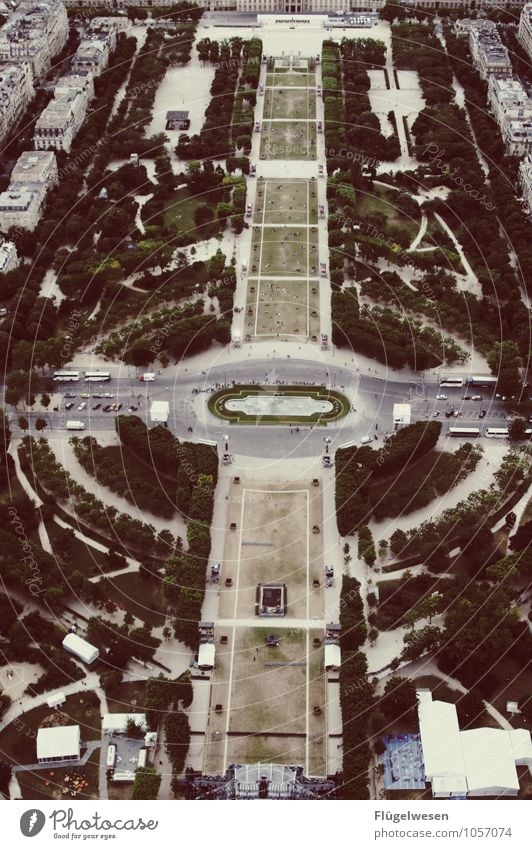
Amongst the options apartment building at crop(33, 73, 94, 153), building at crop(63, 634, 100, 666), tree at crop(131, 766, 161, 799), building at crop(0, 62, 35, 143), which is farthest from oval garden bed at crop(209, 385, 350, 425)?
building at crop(0, 62, 35, 143)

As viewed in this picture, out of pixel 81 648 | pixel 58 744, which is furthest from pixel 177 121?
pixel 58 744

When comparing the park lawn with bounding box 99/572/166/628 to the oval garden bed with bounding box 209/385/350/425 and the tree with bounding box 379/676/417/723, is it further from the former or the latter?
Result: the oval garden bed with bounding box 209/385/350/425

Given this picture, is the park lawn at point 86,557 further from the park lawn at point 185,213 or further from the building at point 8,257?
the park lawn at point 185,213

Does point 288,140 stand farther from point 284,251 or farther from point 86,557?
point 86,557

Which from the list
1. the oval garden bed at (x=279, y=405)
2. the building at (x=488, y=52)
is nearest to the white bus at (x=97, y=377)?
the oval garden bed at (x=279, y=405)
